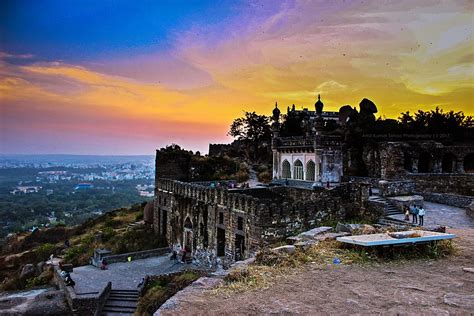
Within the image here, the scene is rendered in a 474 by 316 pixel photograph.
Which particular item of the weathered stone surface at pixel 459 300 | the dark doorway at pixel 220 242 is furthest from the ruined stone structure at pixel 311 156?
the weathered stone surface at pixel 459 300

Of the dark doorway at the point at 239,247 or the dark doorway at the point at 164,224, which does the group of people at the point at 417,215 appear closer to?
the dark doorway at the point at 239,247

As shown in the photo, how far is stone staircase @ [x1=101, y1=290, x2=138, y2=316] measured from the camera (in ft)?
60.8

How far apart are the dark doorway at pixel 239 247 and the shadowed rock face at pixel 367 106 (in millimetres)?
34275

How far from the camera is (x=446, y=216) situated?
18328 millimetres

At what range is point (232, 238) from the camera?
19812 mm

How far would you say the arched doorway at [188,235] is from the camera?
25.0m

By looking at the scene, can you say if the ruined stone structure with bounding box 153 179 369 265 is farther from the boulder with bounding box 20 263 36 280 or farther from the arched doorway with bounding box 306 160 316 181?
the boulder with bounding box 20 263 36 280

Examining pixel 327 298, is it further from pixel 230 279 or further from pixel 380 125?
pixel 380 125

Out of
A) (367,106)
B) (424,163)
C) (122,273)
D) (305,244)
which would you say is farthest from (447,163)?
(305,244)

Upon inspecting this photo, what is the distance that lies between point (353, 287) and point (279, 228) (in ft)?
32.5

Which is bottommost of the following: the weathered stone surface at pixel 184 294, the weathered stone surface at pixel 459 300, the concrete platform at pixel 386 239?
the weathered stone surface at pixel 184 294

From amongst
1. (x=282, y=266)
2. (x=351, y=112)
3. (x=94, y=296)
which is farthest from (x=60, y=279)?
(x=351, y=112)

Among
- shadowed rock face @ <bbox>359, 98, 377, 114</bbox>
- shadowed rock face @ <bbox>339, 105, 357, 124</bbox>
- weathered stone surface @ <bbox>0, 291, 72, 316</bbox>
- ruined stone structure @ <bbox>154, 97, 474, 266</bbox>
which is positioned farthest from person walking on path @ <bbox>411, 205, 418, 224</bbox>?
shadowed rock face @ <bbox>359, 98, 377, 114</bbox>

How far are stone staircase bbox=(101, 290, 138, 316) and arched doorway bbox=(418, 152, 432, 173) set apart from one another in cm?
2484
